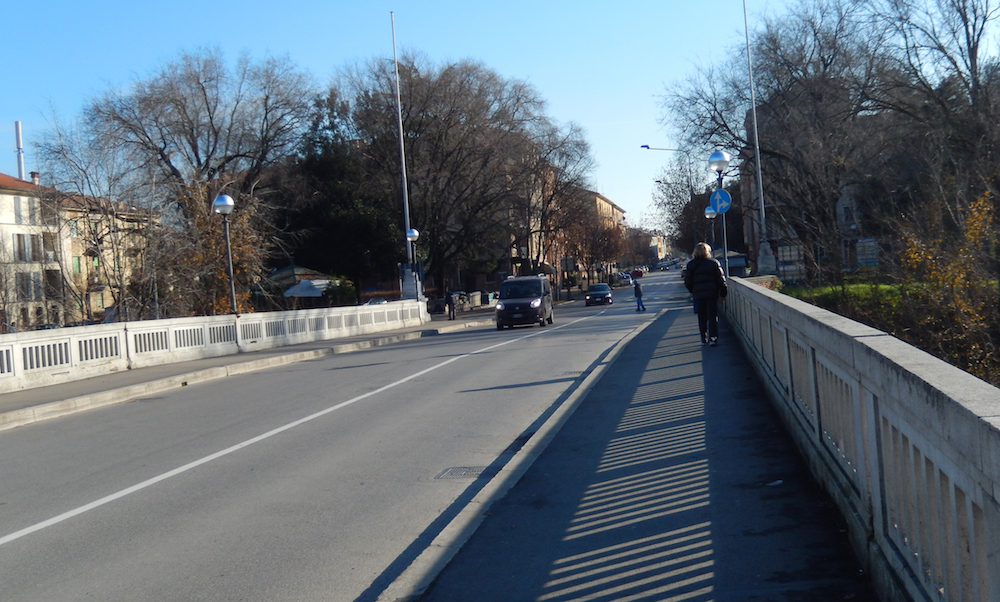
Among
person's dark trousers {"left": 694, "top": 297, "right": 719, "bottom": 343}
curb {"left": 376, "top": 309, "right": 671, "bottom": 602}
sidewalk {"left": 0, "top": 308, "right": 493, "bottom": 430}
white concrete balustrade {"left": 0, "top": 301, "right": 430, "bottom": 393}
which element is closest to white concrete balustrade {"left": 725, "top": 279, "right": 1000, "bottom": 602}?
curb {"left": 376, "top": 309, "right": 671, "bottom": 602}

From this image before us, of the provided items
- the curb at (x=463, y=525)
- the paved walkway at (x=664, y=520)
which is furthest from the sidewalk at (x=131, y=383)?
the paved walkway at (x=664, y=520)

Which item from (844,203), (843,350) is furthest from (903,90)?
(843,350)

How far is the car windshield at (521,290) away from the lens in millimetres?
32094

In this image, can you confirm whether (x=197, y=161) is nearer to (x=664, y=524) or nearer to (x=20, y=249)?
(x=20, y=249)

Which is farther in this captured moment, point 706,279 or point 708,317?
point 708,317

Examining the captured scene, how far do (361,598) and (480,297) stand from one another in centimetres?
6141

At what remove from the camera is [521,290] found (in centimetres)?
3225

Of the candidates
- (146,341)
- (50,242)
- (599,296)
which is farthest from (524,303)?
(599,296)

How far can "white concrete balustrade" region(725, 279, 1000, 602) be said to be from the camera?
2482 mm

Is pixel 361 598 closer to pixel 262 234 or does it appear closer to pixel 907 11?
pixel 907 11

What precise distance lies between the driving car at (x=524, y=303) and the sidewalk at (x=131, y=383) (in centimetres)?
728

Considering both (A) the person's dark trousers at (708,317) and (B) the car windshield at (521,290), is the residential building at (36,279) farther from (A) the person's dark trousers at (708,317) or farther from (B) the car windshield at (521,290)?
(A) the person's dark trousers at (708,317)

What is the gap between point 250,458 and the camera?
879 centimetres

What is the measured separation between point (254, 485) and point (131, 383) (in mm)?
9888
